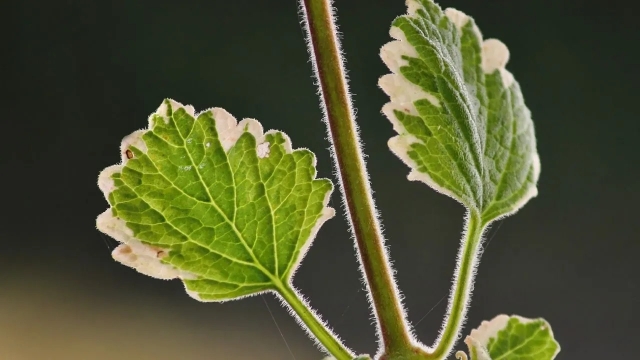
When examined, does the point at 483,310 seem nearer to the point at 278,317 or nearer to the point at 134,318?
the point at 278,317

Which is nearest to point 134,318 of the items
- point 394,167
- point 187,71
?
point 187,71

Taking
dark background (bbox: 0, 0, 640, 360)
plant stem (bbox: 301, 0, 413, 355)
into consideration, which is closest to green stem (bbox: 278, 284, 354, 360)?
plant stem (bbox: 301, 0, 413, 355)

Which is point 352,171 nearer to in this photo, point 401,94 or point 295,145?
point 401,94

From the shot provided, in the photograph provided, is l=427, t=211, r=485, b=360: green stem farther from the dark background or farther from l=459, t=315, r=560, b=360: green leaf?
the dark background

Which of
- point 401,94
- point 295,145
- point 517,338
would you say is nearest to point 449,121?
point 401,94

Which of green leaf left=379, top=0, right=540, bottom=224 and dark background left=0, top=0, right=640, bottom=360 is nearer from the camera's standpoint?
green leaf left=379, top=0, right=540, bottom=224

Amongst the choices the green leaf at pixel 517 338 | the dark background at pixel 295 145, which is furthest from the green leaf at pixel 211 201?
the dark background at pixel 295 145

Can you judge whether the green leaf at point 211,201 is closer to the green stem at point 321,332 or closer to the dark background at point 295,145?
the green stem at point 321,332
